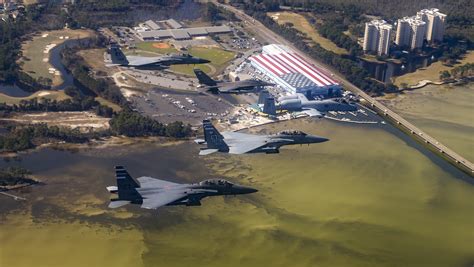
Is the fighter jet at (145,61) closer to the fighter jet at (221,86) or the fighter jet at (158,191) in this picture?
the fighter jet at (221,86)

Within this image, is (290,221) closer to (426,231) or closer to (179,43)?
(426,231)

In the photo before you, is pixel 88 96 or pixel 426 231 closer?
pixel 426 231

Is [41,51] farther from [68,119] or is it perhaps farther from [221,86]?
[221,86]

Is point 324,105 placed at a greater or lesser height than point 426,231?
greater

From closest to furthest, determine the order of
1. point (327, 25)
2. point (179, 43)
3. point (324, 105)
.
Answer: point (324, 105)
point (179, 43)
point (327, 25)

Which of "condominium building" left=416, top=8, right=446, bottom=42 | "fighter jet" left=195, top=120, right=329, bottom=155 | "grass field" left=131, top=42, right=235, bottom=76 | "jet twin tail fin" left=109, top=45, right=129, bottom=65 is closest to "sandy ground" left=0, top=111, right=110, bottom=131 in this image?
"jet twin tail fin" left=109, top=45, right=129, bottom=65

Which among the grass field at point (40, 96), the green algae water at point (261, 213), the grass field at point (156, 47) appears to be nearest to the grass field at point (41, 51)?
the grass field at point (40, 96)

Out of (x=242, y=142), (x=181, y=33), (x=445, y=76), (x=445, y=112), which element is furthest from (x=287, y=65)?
(x=242, y=142)

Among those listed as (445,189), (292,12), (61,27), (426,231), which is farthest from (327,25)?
(426,231)
